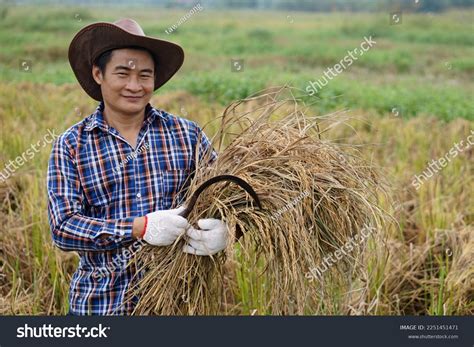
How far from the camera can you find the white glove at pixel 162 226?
2088 mm

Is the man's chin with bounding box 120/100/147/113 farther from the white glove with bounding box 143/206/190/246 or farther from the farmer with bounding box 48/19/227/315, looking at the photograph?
the white glove with bounding box 143/206/190/246

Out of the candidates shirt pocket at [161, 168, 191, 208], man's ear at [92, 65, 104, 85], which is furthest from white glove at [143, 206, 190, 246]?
man's ear at [92, 65, 104, 85]

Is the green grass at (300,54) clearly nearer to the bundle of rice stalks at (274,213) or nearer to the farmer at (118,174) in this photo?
the bundle of rice stalks at (274,213)

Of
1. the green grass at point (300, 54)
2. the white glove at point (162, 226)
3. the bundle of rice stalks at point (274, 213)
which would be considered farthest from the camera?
the green grass at point (300, 54)

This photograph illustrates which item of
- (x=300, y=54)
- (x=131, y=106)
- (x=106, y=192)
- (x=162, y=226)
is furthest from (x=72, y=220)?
(x=300, y=54)

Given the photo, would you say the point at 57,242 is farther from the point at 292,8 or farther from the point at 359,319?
the point at 292,8

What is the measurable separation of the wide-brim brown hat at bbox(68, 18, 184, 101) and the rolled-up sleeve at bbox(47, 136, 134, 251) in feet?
0.91

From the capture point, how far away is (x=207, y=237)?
A: 2.14 m

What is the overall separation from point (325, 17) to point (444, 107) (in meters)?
13.8

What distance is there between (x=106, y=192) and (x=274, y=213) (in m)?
0.50

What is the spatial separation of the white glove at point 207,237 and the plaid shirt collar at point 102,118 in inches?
14.5

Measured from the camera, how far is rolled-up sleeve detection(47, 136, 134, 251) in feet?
6.86

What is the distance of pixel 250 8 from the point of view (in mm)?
21984

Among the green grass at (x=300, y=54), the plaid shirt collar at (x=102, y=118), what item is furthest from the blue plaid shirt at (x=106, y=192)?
the green grass at (x=300, y=54)
